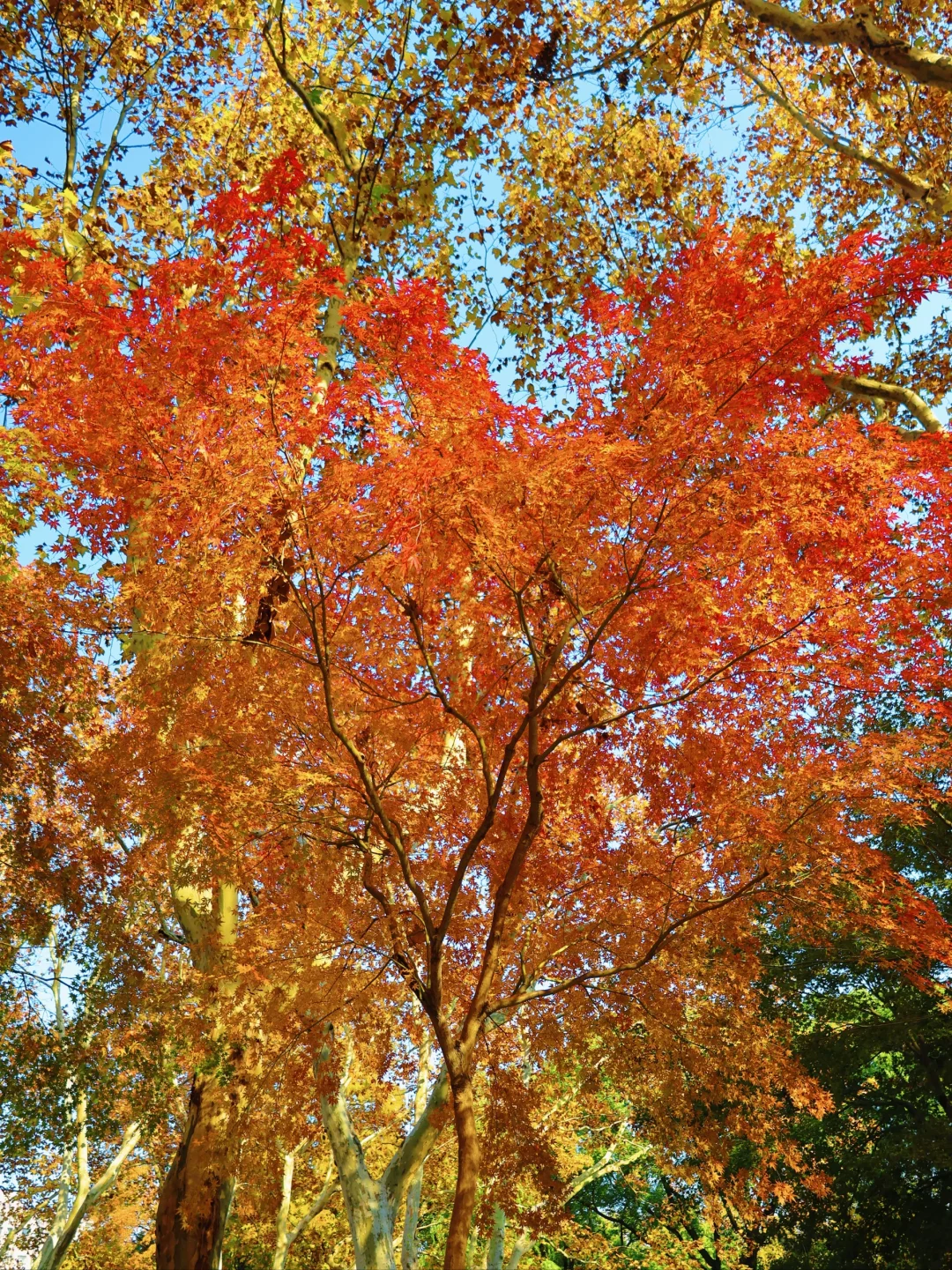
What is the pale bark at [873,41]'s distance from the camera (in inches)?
246

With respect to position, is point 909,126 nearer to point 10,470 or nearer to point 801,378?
point 801,378

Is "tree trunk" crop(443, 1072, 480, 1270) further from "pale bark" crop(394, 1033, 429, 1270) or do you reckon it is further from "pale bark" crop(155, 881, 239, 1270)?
"pale bark" crop(394, 1033, 429, 1270)

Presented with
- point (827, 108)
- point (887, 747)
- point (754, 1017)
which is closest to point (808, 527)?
point (887, 747)

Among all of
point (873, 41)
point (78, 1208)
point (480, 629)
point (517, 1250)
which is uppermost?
point (873, 41)

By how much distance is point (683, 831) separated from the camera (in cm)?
907

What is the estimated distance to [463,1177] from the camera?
5.60 metres

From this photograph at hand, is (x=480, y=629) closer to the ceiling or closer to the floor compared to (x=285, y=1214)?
closer to the ceiling

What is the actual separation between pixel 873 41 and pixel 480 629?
16.3 feet

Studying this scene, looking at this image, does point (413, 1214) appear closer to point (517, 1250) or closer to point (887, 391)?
point (517, 1250)

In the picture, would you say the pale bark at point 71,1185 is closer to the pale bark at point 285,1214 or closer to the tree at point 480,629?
the pale bark at point 285,1214

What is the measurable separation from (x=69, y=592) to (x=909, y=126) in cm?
1042

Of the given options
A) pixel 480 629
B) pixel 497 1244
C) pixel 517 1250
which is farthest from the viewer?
pixel 517 1250

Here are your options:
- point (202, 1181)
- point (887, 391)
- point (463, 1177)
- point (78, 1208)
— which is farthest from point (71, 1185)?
point (887, 391)

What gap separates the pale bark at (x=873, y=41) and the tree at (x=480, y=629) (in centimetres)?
141
